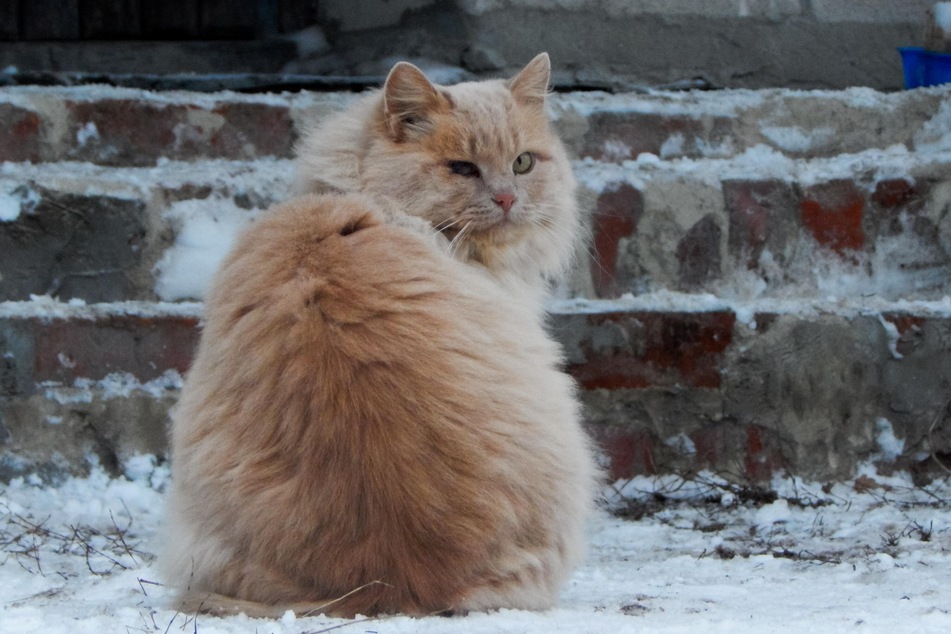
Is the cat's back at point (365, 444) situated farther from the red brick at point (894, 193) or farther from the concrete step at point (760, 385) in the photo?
the red brick at point (894, 193)

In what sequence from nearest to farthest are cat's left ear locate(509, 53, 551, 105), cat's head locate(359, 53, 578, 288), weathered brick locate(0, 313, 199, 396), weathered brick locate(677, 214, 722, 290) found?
cat's head locate(359, 53, 578, 288) → cat's left ear locate(509, 53, 551, 105) → weathered brick locate(0, 313, 199, 396) → weathered brick locate(677, 214, 722, 290)

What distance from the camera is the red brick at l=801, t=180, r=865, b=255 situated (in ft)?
13.4

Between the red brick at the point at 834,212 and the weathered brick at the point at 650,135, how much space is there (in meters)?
0.49

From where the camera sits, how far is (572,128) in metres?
4.27

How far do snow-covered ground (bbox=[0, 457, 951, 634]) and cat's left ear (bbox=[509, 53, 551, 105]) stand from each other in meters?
1.30

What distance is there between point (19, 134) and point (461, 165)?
1.89 metres

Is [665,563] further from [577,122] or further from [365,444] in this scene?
[577,122]

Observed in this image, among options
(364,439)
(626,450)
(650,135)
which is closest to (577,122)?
(650,135)

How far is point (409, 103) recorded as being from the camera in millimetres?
2838

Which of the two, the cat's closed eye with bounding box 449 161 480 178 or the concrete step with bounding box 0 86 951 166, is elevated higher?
the concrete step with bounding box 0 86 951 166

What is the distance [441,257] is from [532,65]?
0.85 metres

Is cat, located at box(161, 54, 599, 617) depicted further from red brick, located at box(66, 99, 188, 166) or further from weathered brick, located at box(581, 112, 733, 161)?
weathered brick, located at box(581, 112, 733, 161)

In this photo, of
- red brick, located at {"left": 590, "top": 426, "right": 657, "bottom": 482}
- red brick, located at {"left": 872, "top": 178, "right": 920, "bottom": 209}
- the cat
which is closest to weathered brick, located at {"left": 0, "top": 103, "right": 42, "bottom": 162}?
the cat

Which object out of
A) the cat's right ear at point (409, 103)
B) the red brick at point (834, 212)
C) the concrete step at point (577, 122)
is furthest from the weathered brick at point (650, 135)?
the cat's right ear at point (409, 103)
